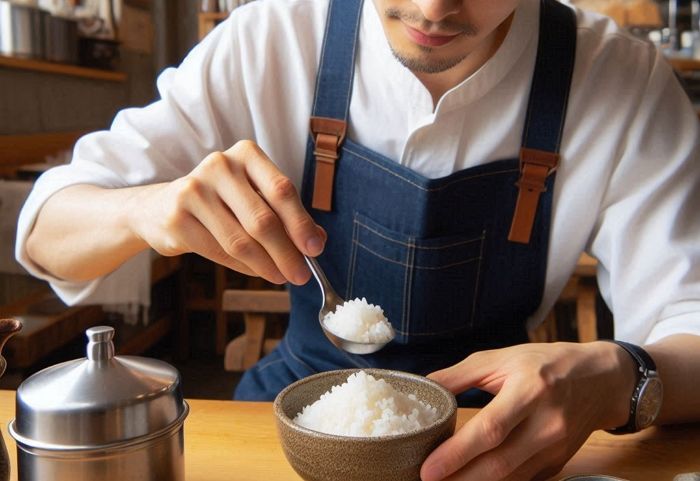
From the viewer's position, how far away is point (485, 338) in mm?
1461

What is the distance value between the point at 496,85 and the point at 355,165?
1.04ft

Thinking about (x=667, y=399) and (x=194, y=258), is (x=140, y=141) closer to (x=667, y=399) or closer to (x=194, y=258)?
(x=667, y=399)

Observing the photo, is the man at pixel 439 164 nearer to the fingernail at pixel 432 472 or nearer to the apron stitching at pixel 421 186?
the apron stitching at pixel 421 186

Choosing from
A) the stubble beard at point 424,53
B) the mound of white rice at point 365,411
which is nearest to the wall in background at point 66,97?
the stubble beard at point 424,53

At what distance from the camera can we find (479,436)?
788 mm

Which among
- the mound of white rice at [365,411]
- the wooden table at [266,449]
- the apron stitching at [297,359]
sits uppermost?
the mound of white rice at [365,411]

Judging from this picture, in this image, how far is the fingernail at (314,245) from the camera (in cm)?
87

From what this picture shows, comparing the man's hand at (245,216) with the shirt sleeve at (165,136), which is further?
the shirt sleeve at (165,136)

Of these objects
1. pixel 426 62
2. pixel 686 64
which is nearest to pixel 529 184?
pixel 426 62

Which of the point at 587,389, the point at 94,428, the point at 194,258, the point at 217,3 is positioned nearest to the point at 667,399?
the point at 587,389

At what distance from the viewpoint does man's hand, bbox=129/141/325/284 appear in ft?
2.85

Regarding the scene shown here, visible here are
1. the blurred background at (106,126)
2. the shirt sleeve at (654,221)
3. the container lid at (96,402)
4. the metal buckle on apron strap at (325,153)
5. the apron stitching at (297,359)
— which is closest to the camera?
the container lid at (96,402)

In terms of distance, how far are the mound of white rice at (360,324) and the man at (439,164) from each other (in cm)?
29

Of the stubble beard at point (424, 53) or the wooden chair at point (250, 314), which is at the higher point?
the stubble beard at point (424, 53)
